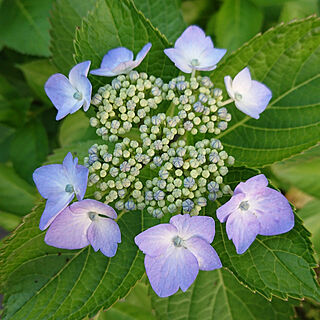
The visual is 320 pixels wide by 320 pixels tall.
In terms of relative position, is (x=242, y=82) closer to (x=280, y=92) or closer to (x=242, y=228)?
(x=280, y=92)

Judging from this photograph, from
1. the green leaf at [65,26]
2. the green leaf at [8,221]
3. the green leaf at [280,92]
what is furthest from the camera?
the green leaf at [8,221]

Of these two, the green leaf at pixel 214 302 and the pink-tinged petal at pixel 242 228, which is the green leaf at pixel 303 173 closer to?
the green leaf at pixel 214 302

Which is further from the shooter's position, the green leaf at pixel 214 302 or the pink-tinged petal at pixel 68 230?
the green leaf at pixel 214 302

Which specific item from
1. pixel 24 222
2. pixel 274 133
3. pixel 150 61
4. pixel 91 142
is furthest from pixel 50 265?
pixel 274 133

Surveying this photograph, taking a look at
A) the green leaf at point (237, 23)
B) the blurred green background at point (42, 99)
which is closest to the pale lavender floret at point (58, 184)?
the blurred green background at point (42, 99)

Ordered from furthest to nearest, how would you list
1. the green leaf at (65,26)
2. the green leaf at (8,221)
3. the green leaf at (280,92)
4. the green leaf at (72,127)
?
the green leaf at (72,127)
the green leaf at (8,221)
the green leaf at (65,26)
the green leaf at (280,92)

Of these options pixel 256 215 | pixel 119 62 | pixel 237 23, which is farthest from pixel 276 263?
pixel 237 23

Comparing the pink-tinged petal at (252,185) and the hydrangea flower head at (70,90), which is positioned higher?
the hydrangea flower head at (70,90)
